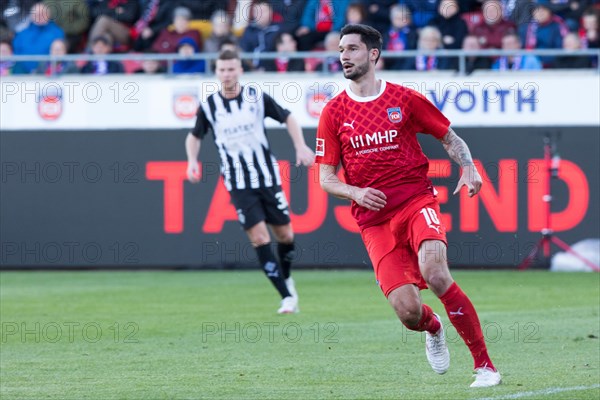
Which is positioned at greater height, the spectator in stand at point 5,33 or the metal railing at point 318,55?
the spectator in stand at point 5,33

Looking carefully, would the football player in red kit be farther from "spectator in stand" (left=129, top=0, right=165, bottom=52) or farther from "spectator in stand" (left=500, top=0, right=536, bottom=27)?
"spectator in stand" (left=129, top=0, right=165, bottom=52)

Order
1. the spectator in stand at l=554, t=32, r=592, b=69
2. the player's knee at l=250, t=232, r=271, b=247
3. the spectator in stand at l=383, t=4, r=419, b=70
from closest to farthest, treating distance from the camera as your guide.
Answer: the player's knee at l=250, t=232, r=271, b=247, the spectator in stand at l=554, t=32, r=592, b=69, the spectator in stand at l=383, t=4, r=419, b=70

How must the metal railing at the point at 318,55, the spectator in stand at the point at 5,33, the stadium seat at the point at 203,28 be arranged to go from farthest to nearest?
1. the spectator in stand at the point at 5,33
2. the stadium seat at the point at 203,28
3. the metal railing at the point at 318,55

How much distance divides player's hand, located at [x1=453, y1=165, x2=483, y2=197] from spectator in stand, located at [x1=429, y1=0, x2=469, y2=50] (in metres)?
10.1

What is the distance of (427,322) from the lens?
7.55m

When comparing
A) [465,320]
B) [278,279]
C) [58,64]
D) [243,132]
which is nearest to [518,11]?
[243,132]

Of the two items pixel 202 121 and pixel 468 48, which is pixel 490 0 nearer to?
pixel 468 48

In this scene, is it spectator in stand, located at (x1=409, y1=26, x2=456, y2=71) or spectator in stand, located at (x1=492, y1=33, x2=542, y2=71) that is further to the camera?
spectator in stand, located at (x1=409, y1=26, x2=456, y2=71)

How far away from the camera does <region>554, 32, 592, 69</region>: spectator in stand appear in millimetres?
16453

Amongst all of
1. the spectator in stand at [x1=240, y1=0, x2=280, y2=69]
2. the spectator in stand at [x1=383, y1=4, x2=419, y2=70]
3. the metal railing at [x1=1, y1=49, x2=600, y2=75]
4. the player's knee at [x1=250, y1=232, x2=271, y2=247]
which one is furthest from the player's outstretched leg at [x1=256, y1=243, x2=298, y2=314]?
the spectator in stand at [x1=240, y1=0, x2=280, y2=69]

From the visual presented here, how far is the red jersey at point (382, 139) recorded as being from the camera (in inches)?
297

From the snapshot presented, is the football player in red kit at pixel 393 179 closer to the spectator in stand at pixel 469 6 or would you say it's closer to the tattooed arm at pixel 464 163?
the tattooed arm at pixel 464 163

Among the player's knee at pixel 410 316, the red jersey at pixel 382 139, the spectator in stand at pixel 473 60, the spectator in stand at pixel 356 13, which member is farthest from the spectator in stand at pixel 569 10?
the player's knee at pixel 410 316

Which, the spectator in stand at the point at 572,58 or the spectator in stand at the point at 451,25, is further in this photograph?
the spectator in stand at the point at 451,25
